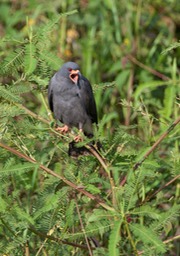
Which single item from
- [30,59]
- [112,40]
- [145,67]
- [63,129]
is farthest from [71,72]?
[112,40]

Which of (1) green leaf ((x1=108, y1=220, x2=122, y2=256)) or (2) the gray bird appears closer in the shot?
(1) green leaf ((x1=108, y1=220, x2=122, y2=256))

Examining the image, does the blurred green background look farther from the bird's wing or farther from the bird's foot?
the bird's foot

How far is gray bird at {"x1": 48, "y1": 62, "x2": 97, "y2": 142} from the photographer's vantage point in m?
4.83

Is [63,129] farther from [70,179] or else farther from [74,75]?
[70,179]

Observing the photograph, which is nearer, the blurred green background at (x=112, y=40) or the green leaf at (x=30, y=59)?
the green leaf at (x=30, y=59)

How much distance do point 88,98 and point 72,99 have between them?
0.17m

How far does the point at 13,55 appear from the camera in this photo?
3652 mm

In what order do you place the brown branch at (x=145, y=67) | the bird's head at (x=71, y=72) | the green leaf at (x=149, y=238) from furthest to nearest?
the brown branch at (x=145, y=67)
the bird's head at (x=71, y=72)
the green leaf at (x=149, y=238)

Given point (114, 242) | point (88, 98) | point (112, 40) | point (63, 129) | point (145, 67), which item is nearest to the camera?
point (114, 242)

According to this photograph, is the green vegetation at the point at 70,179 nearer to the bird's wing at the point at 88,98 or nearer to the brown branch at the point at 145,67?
the bird's wing at the point at 88,98

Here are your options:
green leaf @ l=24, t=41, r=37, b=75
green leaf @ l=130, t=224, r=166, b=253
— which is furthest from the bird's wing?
green leaf @ l=130, t=224, r=166, b=253

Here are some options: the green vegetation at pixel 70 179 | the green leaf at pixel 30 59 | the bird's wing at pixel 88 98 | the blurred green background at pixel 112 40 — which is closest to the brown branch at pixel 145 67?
the blurred green background at pixel 112 40

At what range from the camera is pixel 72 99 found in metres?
4.93

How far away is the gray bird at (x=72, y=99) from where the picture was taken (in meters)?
4.83
